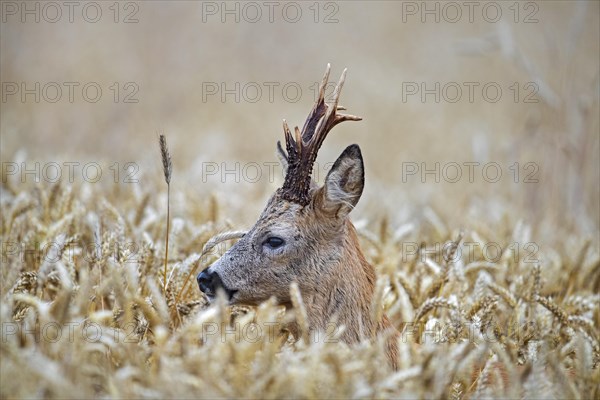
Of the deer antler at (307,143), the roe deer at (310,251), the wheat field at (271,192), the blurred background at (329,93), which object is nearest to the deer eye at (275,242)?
the roe deer at (310,251)

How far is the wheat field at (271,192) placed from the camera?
2.68m

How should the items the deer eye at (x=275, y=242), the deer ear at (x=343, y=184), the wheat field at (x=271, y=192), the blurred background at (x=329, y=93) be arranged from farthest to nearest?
the blurred background at (x=329, y=93)
the deer eye at (x=275, y=242)
the deer ear at (x=343, y=184)
the wheat field at (x=271, y=192)

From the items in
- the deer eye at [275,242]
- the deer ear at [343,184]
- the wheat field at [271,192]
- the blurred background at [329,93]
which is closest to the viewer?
the wheat field at [271,192]

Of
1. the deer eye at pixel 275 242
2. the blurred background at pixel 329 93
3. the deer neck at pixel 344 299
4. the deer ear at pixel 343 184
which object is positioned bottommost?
the deer neck at pixel 344 299

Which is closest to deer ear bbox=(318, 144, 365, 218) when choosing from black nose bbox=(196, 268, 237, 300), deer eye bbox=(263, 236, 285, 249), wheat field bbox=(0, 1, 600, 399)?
deer eye bbox=(263, 236, 285, 249)

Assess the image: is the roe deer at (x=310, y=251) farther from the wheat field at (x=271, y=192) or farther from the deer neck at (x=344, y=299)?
the wheat field at (x=271, y=192)

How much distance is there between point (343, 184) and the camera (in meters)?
3.49

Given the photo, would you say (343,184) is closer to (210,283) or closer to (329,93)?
(210,283)

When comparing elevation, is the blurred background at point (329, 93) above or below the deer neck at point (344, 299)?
above

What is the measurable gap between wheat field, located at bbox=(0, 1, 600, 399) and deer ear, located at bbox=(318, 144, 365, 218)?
0.48 meters

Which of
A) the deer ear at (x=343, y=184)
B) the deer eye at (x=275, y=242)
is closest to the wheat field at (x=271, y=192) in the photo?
the deer eye at (x=275, y=242)

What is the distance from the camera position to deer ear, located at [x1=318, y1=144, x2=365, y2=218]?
3.41m

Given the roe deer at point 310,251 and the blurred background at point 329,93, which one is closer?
the roe deer at point 310,251

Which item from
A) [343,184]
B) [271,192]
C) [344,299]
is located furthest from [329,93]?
[344,299]
